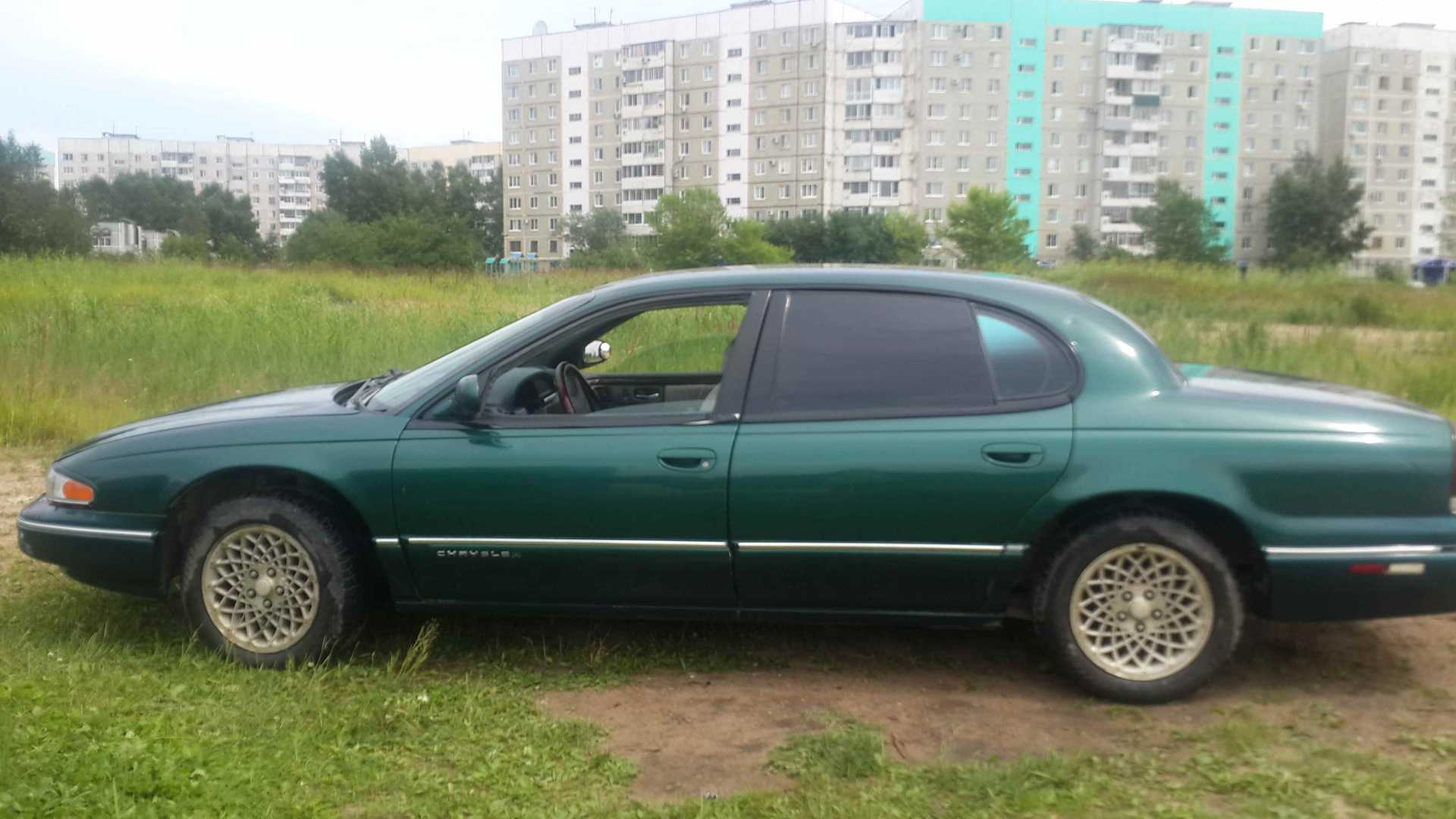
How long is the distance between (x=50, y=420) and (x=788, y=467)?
8.20 m

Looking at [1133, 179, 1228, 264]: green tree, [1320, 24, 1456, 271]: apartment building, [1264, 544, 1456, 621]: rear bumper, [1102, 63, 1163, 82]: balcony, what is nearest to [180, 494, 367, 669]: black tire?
[1264, 544, 1456, 621]: rear bumper

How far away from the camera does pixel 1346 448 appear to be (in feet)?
12.9

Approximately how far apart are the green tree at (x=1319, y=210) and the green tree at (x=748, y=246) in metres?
29.7

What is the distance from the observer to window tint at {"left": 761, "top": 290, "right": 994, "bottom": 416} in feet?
13.7

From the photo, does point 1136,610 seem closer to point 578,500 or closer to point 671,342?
point 578,500

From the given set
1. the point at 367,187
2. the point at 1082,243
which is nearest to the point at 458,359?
the point at 1082,243

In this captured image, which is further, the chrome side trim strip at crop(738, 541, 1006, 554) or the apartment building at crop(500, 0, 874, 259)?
the apartment building at crop(500, 0, 874, 259)

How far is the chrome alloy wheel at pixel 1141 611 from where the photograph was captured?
4074 mm

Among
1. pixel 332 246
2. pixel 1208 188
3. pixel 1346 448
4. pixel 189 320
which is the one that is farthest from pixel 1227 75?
pixel 1346 448

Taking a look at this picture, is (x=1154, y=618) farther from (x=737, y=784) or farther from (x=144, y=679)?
(x=144, y=679)

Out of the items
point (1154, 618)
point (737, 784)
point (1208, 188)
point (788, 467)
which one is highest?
point (1208, 188)

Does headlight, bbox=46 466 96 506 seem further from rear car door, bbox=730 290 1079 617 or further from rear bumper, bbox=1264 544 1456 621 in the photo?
rear bumper, bbox=1264 544 1456 621

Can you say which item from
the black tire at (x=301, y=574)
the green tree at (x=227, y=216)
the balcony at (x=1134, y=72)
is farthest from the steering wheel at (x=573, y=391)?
the balcony at (x=1134, y=72)

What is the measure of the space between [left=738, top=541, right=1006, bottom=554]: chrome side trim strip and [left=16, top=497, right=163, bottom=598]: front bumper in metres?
2.30
